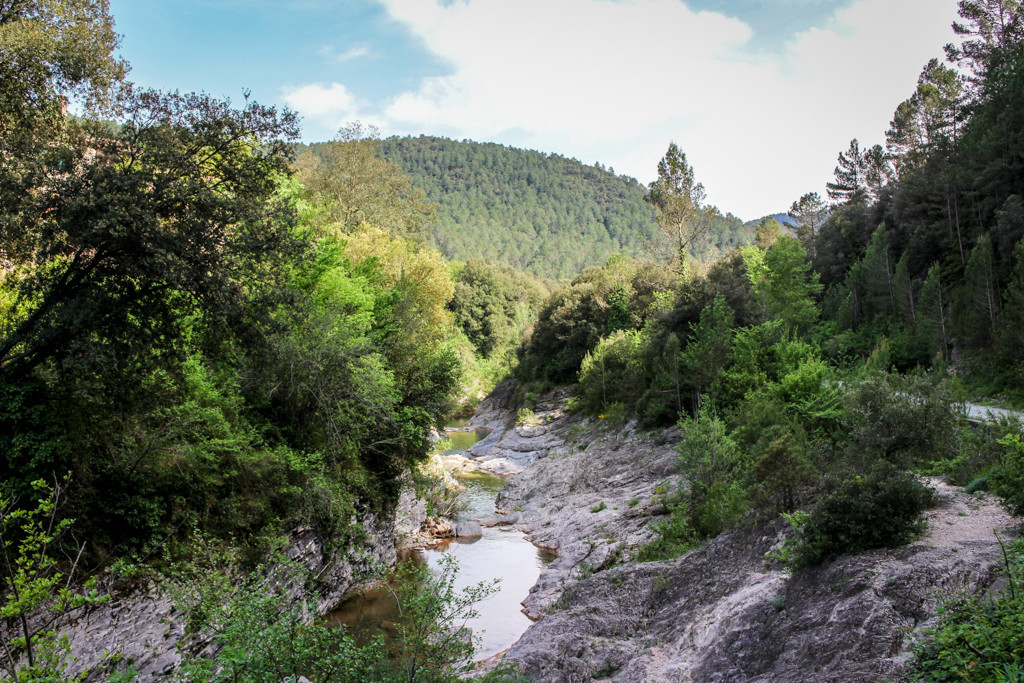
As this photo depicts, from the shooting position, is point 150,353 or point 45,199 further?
point 150,353

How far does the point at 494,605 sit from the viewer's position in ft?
57.8

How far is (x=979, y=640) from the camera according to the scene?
6.02 m

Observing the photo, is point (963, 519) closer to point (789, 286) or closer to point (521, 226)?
point (789, 286)

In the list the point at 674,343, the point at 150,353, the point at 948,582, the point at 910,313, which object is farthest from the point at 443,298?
the point at 948,582

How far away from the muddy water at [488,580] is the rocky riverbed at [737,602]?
846 mm

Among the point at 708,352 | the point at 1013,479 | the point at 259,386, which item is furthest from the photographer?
the point at 708,352

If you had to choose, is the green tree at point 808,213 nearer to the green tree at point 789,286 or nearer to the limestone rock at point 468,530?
the green tree at point 789,286

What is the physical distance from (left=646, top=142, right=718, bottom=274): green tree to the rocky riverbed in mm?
25736

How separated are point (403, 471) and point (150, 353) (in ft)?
36.7

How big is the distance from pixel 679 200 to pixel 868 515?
35665 mm

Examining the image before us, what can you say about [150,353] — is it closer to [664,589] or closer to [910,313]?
[664,589]

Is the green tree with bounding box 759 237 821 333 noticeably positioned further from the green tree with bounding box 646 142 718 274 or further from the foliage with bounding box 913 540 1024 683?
the foliage with bounding box 913 540 1024 683

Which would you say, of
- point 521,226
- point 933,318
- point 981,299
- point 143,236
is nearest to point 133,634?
point 143,236

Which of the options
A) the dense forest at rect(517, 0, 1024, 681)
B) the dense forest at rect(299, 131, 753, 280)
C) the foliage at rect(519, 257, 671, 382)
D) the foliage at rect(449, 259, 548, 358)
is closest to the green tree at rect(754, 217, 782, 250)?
the dense forest at rect(517, 0, 1024, 681)
